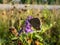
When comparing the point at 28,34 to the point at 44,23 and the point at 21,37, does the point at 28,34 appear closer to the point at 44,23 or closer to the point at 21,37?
the point at 21,37

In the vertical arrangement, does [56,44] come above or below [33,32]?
below

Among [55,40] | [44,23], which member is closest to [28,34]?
[55,40]

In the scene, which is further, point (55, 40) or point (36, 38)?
point (55, 40)

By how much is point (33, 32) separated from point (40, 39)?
0.40ft

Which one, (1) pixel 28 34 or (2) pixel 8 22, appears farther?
(2) pixel 8 22

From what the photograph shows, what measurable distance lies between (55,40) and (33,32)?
1.76 feet

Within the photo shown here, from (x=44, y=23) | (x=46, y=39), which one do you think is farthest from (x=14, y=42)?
(x=44, y=23)

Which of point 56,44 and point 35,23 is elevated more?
point 35,23

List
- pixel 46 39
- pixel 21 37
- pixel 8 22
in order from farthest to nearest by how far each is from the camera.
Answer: pixel 8 22, pixel 46 39, pixel 21 37

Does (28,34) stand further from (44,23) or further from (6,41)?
(44,23)

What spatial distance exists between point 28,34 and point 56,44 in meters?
0.61

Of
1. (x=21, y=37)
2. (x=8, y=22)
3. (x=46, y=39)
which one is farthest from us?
(x=8, y=22)

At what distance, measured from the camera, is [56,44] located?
4.19 metres

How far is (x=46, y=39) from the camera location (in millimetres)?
4113
